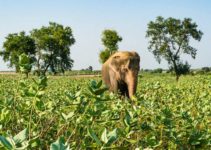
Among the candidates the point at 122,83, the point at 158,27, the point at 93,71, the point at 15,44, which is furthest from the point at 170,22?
the point at 122,83

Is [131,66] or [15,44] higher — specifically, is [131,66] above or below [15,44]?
below

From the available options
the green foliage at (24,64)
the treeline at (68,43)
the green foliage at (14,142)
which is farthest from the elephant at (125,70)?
the treeline at (68,43)

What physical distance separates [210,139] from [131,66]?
1206cm

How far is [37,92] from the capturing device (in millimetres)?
2639

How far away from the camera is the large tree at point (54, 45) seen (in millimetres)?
76438

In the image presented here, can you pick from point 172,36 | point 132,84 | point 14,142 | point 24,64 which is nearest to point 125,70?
point 132,84

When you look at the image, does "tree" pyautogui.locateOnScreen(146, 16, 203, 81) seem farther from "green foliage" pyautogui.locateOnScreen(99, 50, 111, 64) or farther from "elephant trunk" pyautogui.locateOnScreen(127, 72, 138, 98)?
"elephant trunk" pyautogui.locateOnScreen(127, 72, 138, 98)

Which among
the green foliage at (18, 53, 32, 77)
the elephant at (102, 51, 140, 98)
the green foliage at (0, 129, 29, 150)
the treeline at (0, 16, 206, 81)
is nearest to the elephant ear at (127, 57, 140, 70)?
the elephant at (102, 51, 140, 98)

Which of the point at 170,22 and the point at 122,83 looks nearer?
the point at 122,83

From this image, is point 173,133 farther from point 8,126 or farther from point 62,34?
point 62,34

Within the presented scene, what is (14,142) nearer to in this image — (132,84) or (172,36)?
(132,84)

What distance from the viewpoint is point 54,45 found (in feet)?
253

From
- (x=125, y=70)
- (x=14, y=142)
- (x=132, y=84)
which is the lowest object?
(x=132, y=84)

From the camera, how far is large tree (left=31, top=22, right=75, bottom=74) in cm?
7644
